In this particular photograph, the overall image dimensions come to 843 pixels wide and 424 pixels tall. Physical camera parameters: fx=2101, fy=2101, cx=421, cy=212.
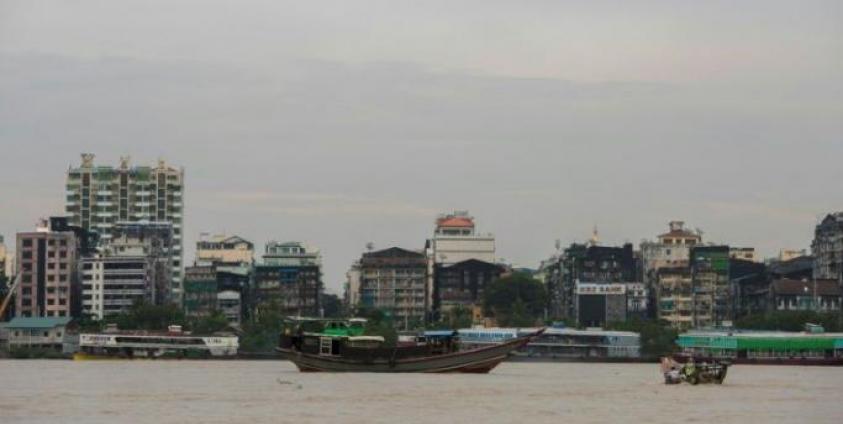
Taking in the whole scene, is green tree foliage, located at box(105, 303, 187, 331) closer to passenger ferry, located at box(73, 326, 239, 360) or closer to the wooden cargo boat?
passenger ferry, located at box(73, 326, 239, 360)

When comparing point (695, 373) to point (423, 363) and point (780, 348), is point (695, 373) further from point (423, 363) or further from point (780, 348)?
point (780, 348)

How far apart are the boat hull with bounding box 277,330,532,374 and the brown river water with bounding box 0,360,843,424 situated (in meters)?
1.56

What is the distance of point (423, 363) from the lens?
117 metres

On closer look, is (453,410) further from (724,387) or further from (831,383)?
(831,383)

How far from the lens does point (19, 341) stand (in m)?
192

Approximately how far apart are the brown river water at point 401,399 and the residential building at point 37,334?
2938 inches

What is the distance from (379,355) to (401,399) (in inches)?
1237

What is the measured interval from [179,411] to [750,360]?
339ft

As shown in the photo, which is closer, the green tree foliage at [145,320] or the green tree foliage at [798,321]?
the green tree foliage at [798,321]

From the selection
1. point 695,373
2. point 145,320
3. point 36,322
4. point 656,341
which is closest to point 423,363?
point 695,373

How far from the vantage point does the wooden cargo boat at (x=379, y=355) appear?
4606 inches

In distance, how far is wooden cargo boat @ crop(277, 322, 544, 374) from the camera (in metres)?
117

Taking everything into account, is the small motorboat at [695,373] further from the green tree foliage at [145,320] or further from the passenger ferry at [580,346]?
the green tree foliage at [145,320]

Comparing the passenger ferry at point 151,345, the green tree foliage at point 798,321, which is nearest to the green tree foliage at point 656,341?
the green tree foliage at point 798,321
